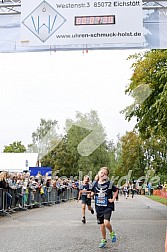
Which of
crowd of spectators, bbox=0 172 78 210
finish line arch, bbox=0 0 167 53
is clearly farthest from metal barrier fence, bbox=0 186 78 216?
finish line arch, bbox=0 0 167 53

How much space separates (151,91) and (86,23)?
8552 millimetres

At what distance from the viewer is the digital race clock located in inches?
399

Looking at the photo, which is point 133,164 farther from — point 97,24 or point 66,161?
point 97,24

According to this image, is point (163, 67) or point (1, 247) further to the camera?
point (163, 67)

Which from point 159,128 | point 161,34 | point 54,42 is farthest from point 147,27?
point 159,128

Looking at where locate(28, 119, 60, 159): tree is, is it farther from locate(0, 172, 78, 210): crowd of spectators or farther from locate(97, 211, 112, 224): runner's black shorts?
locate(97, 211, 112, 224): runner's black shorts

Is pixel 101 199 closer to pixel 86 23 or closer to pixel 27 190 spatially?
pixel 86 23

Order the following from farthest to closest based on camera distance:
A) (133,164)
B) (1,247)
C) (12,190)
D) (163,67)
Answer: (133,164)
(12,190)
(163,67)
(1,247)

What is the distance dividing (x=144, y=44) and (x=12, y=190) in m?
9.82

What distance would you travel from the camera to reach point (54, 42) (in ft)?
34.1

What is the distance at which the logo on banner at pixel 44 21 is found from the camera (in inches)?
410

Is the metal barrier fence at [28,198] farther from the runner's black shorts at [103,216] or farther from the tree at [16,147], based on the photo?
the tree at [16,147]

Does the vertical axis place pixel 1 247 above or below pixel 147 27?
below

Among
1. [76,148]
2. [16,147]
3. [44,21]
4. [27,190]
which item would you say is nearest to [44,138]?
[76,148]
